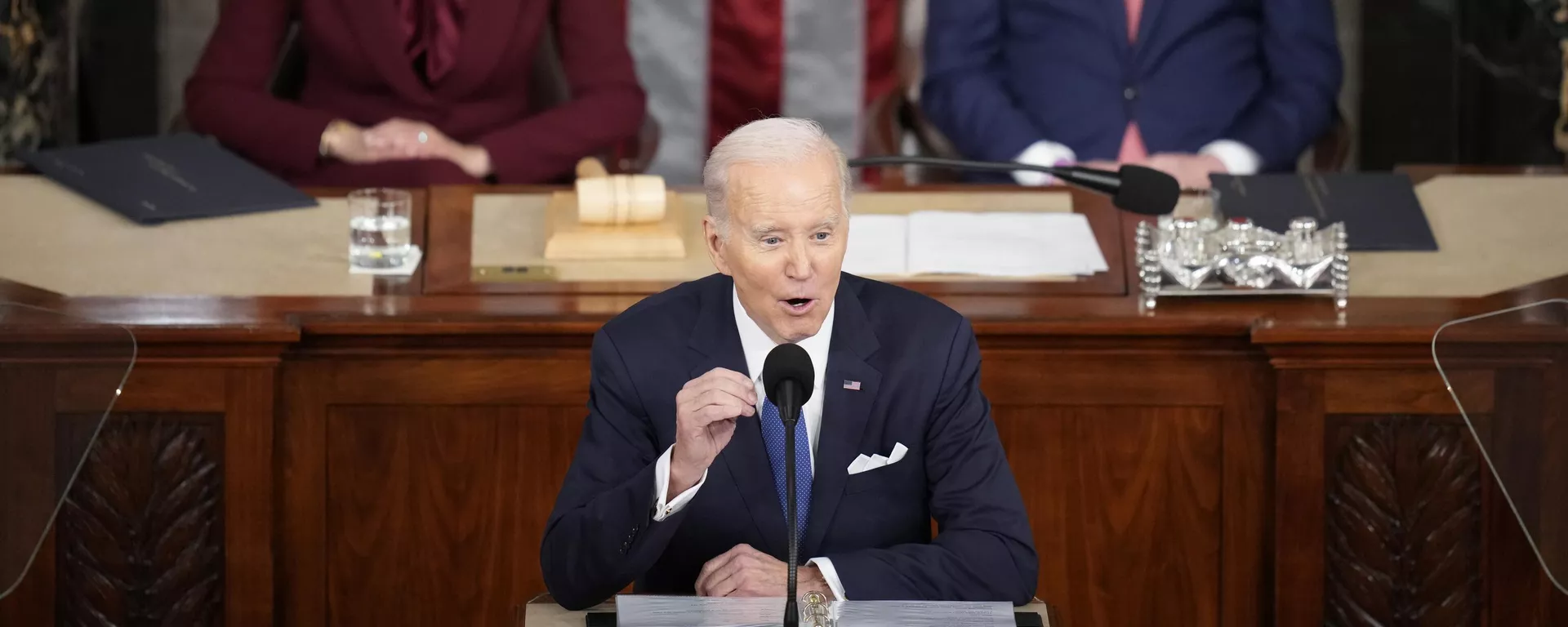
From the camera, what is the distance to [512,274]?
122 inches

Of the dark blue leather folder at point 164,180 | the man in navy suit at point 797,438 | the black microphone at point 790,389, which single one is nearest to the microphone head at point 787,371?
the black microphone at point 790,389

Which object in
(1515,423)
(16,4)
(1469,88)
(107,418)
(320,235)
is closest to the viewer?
(1515,423)

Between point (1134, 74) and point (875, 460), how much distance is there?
2428 millimetres

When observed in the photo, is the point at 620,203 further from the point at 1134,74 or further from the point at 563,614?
the point at 1134,74

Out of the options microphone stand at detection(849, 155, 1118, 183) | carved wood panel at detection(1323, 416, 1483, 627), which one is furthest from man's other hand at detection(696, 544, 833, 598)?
carved wood panel at detection(1323, 416, 1483, 627)

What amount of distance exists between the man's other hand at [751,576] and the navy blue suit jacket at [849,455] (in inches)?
2.4

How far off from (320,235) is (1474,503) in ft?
6.32

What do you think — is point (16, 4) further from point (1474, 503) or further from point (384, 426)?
point (1474, 503)

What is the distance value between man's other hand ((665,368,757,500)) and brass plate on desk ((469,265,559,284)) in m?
1.17

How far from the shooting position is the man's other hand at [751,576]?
203 centimetres

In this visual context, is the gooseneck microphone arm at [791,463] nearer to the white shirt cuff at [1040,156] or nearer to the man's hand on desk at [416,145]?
the man's hand on desk at [416,145]

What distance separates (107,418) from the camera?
108 inches

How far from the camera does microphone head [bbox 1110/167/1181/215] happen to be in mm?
2828

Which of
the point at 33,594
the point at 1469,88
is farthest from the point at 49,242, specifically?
the point at 1469,88
